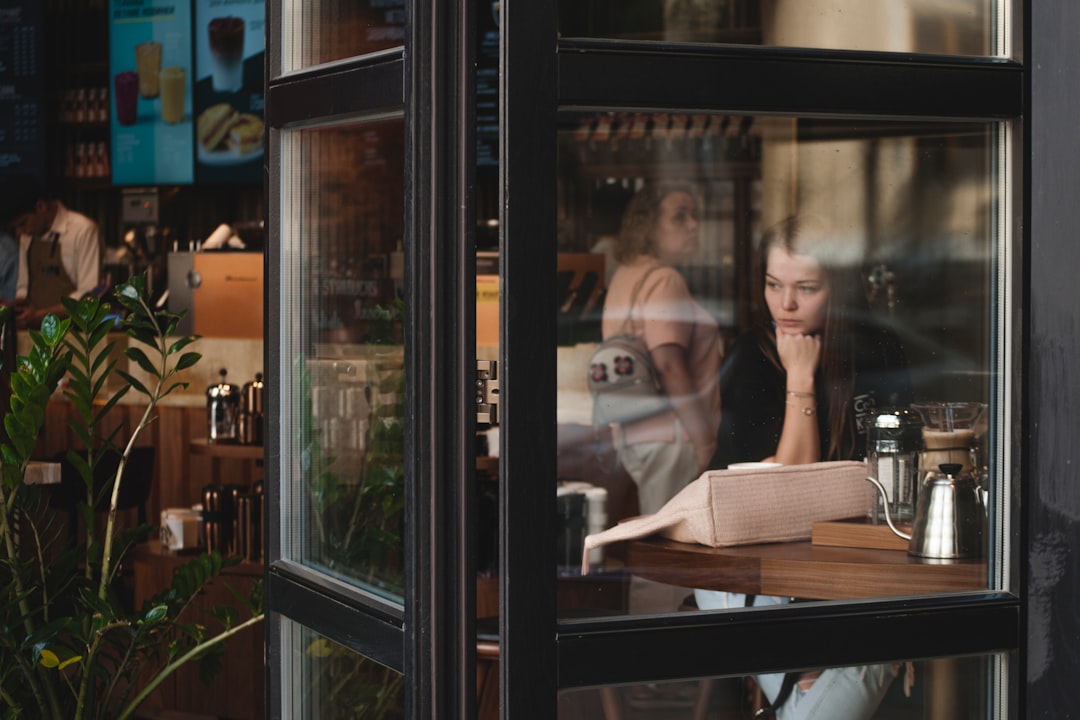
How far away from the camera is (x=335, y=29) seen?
1.81 meters

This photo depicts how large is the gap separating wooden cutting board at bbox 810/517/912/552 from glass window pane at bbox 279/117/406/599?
2.02 feet

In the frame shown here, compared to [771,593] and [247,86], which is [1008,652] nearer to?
[771,593]

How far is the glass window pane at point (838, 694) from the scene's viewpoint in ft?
5.25

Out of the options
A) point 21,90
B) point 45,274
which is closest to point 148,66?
point 21,90

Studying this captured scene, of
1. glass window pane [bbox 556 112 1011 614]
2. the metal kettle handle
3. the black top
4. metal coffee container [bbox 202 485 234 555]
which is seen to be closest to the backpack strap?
glass window pane [bbox 556 112 1011 614]

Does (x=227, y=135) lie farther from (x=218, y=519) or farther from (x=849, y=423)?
(x=849, y=423)

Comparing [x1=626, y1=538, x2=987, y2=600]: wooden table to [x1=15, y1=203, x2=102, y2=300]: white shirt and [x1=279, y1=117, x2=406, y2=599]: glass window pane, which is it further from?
[x1=15, y1=203, x2=102, y2=300]: white shirt

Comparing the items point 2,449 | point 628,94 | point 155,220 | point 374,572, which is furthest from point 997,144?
point 155,220

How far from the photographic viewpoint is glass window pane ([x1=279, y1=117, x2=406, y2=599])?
172 centimetres

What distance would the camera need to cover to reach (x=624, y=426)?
3391mm

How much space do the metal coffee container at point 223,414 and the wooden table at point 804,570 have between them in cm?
350

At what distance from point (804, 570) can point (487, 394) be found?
53 cm

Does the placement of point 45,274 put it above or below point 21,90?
below

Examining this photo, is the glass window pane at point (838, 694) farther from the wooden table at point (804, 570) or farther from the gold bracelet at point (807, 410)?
the gold bracelet at point (807, 410)
